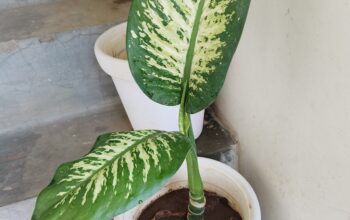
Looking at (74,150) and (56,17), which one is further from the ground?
(56,17)

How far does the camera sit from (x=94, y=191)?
1.32 feet

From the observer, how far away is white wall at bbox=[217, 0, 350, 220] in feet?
1.65

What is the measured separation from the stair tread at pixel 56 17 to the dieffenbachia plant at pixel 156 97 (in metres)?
0.55

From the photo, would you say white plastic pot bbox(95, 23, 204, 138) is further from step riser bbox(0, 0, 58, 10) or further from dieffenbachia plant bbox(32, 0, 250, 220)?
step riser bbox(0, 0, 58, 10)

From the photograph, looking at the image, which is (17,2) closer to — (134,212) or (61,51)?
(61,51)

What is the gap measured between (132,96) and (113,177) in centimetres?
41

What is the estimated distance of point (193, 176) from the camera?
583 millimetres

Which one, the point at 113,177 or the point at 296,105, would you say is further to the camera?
the point at 296,105

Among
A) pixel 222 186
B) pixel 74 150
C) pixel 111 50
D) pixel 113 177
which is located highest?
pixel 113 177

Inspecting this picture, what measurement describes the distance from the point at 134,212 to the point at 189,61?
1.19ft

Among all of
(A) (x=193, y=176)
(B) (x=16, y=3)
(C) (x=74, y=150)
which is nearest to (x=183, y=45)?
(A) (x=193, y=176)

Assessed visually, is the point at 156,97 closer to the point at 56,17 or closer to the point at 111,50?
the point at 111,50

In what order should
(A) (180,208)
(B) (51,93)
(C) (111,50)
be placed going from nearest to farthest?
(A) (180,208) < (C) (111,50) < (B) (51,93)

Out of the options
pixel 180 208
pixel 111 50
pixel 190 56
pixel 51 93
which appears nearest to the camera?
pixel 190 56
